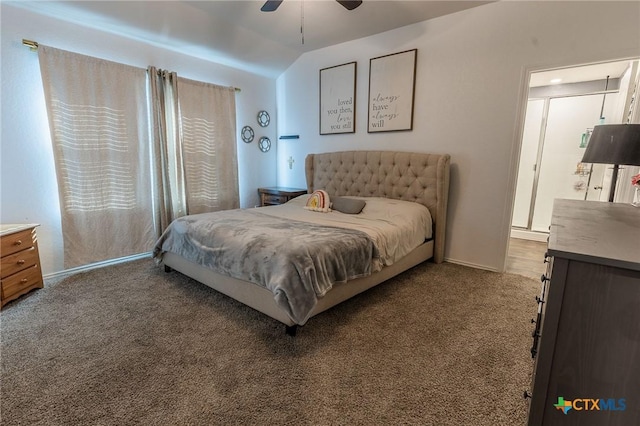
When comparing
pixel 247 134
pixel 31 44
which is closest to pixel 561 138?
pixel 247 134

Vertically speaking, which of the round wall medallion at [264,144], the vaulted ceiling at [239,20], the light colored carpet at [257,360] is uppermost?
the vaulted ceiling at [239,20]

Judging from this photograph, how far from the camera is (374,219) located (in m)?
3.22

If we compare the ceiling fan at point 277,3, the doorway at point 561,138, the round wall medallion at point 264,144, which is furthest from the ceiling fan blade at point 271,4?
the doorway at point 561,138

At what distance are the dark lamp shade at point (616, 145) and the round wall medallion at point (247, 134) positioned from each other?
4207 mm

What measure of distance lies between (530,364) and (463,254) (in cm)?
187

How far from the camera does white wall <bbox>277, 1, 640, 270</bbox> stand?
2.71m

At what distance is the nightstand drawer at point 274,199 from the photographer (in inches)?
186

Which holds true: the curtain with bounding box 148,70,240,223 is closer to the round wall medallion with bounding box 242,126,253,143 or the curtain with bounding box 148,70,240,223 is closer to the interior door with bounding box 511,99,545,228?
the round wall medallion with bounding box 242,126,253,143

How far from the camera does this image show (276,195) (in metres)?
4.80

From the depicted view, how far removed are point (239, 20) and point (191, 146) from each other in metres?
1.67

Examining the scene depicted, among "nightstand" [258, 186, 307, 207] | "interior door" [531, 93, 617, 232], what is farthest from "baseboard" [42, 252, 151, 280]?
"interior door" [531, 93, 617, 232]

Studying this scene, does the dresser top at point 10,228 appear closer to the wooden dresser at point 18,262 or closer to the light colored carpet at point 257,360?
the wooden dresser at point 18,262

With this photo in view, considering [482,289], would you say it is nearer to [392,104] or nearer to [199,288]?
[392,104]

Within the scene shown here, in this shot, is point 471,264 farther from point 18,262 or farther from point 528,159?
point 18,262
